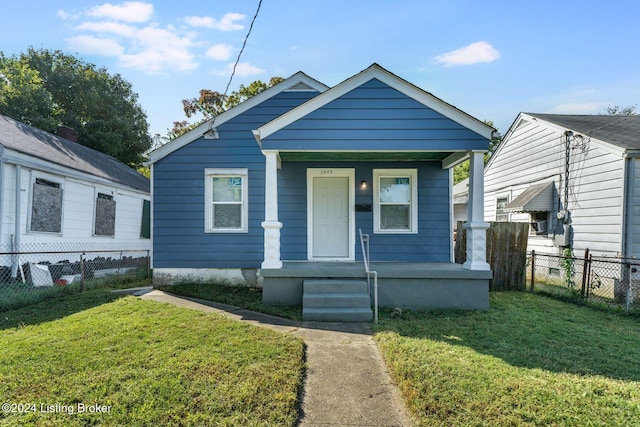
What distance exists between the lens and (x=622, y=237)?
690 centimetres

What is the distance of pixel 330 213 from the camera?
24.7 feet

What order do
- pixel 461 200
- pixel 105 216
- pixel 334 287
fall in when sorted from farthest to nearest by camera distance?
pixel 461 200, pixel 105 216, pixel 334 287

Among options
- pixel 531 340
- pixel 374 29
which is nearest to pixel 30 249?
pixel 374 29

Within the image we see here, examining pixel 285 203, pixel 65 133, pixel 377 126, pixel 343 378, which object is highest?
pixel 65 133

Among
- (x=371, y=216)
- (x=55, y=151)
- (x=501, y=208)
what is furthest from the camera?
(x=501, y=208)

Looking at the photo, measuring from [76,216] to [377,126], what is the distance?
27.1ft

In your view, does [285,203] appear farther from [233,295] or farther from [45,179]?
[45,179]

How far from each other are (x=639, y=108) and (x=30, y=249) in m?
37.9

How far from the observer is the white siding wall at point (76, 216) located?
23.7 feet

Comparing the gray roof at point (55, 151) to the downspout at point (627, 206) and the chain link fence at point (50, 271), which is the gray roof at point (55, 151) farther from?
the downspout at point (627, 206)

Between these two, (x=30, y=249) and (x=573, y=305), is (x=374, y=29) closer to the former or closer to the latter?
(x=573, y=305)

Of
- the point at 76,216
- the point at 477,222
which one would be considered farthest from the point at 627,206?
the point at 76,216

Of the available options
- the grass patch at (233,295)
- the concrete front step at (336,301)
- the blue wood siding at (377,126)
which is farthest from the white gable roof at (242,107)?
the concrete front step at (336,301)

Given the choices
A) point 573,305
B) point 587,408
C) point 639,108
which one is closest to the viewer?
point 587,408
